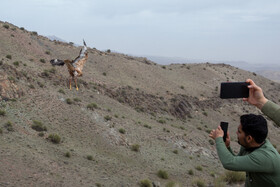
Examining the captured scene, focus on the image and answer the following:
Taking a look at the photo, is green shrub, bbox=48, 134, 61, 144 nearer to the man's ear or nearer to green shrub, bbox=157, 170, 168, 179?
green shrub, bbox=157, 170, 168, 179

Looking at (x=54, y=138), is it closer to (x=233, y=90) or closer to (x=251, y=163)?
(x=233, y=90)

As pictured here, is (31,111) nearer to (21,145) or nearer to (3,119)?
(3,119)

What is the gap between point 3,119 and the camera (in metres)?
12.1

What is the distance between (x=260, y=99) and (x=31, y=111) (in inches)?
512

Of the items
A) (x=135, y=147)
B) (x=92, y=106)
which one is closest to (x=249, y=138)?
(x=135, y=147)

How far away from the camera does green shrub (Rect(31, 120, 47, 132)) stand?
499 inches

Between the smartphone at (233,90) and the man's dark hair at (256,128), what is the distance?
0.40 metres

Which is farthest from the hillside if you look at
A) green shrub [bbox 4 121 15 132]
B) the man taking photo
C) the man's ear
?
the man's ear

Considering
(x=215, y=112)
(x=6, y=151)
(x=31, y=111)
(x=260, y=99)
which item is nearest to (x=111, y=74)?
(x=215, y=112)

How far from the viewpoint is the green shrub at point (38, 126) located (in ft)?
41.6

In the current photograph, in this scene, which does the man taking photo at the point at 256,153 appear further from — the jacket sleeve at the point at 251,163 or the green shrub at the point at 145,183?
the green shrub at the point at 145,183

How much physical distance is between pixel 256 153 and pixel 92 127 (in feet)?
41.9

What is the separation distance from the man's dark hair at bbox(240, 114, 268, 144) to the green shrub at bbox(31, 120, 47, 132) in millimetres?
11392

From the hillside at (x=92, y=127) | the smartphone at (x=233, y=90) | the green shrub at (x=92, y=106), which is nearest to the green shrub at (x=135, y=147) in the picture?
the hillside at (x=92, y=127)
